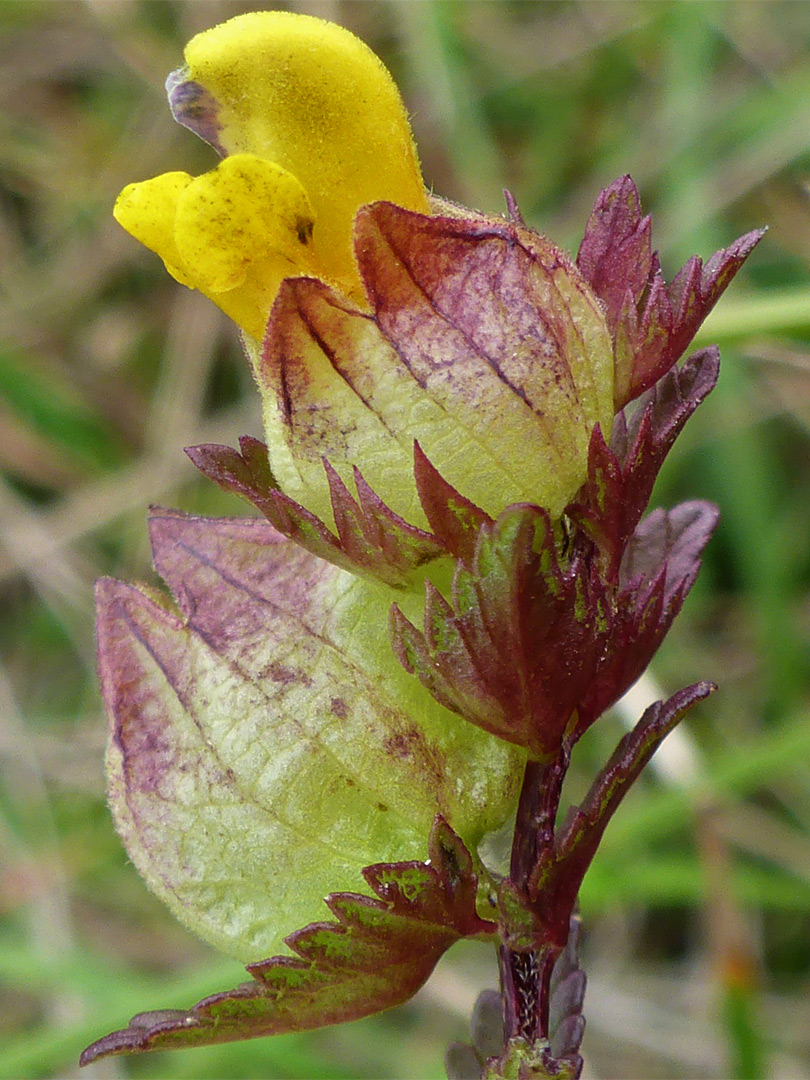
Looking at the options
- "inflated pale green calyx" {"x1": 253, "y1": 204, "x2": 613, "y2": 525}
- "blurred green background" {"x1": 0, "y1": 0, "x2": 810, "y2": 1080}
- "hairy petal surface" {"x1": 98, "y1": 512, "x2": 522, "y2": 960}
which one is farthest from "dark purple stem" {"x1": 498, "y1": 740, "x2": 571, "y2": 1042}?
"blurred green background" {"x1": 0, "y1": 0, "x2": 810, "y2": 1080}

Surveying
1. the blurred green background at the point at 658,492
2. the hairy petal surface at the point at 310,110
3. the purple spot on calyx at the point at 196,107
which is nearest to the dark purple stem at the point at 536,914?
the hairy petal surface at the point at 310,110

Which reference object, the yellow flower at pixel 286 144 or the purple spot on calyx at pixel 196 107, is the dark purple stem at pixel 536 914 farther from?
the purple spot on calyx at pixel 196 107

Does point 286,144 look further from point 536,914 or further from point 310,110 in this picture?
point 536,914

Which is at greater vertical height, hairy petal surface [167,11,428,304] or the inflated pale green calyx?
hairy petal surface [167,11,428,304]

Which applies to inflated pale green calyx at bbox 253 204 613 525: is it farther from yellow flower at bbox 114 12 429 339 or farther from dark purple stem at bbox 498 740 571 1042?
dark purple stem at bbox 498 740 571 1042

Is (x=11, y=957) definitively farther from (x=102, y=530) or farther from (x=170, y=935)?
(x=102, y=530)

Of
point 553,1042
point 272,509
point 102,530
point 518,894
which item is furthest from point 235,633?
point 102,530
